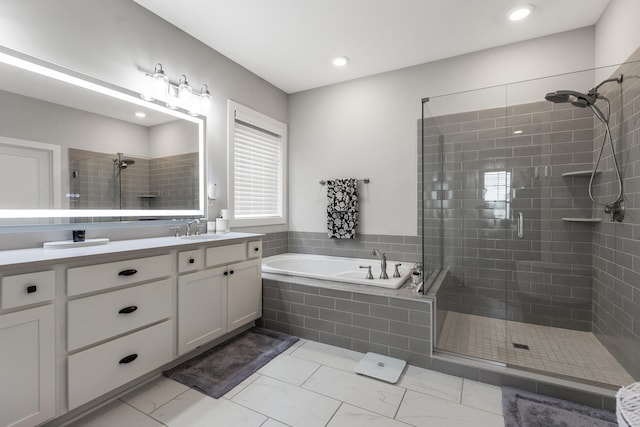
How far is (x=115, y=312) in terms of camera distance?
1.62 metres

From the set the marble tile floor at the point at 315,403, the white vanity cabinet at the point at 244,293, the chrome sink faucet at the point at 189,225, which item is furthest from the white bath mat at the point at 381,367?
the chrome sink faucet at the point at 189,225

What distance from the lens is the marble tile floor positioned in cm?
158

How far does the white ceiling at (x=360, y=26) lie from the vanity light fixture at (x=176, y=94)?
1.64ft

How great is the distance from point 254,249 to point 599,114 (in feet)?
9.70

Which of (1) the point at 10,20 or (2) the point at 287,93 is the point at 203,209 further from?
(2) the point at 287,93

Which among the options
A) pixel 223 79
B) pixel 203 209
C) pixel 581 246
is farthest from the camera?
pixel 223 79

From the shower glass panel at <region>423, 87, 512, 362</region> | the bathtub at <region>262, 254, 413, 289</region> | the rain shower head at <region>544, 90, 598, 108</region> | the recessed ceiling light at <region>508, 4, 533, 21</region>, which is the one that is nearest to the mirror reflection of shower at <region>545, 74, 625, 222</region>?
the rain shower head at <region>544, 90, 598, 108</region>

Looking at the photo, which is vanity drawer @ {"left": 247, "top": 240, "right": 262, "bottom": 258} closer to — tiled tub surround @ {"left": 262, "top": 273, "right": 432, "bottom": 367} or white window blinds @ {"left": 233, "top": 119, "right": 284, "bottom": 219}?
tiled tub surround @ {"left": 262, "top": 273, "right": 432, "bottom": 367}

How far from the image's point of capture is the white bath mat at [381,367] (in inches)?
77.8

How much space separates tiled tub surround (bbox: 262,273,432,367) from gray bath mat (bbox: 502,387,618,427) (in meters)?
0.55

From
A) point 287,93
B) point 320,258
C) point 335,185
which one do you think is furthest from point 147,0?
point 320,258

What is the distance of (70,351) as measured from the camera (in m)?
1.44

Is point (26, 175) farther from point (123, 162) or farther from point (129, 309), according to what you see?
point (129, 309)

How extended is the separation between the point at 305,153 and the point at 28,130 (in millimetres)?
2592
